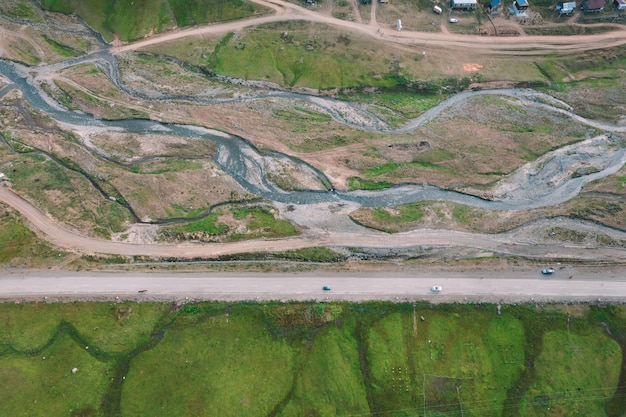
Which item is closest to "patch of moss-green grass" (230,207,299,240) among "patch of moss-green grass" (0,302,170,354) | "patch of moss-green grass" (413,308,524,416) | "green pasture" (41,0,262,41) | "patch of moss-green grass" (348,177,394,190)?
"patch of moss-green grass" (348,177,394,190)

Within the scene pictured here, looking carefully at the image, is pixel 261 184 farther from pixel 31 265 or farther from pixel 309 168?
pixel 31 265

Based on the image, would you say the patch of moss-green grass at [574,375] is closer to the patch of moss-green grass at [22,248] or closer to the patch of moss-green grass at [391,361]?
the patch of moss-green grass at [391,361]

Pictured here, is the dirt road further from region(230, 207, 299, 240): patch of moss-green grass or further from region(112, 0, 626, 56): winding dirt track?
region(112, 0, 626, 56): winding dirt track

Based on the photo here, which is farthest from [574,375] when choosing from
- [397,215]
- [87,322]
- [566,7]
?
[566,7]

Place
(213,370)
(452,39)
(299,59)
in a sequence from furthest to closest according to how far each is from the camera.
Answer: (452,39) → (299,59) → (213,370)

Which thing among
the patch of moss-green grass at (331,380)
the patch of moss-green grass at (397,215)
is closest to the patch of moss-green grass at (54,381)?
the patch of moss-green grass at (331,380)

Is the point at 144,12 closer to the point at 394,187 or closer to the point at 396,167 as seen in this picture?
the point at 396,167

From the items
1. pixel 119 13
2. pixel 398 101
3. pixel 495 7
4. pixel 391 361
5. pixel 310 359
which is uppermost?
pixel 495 7
